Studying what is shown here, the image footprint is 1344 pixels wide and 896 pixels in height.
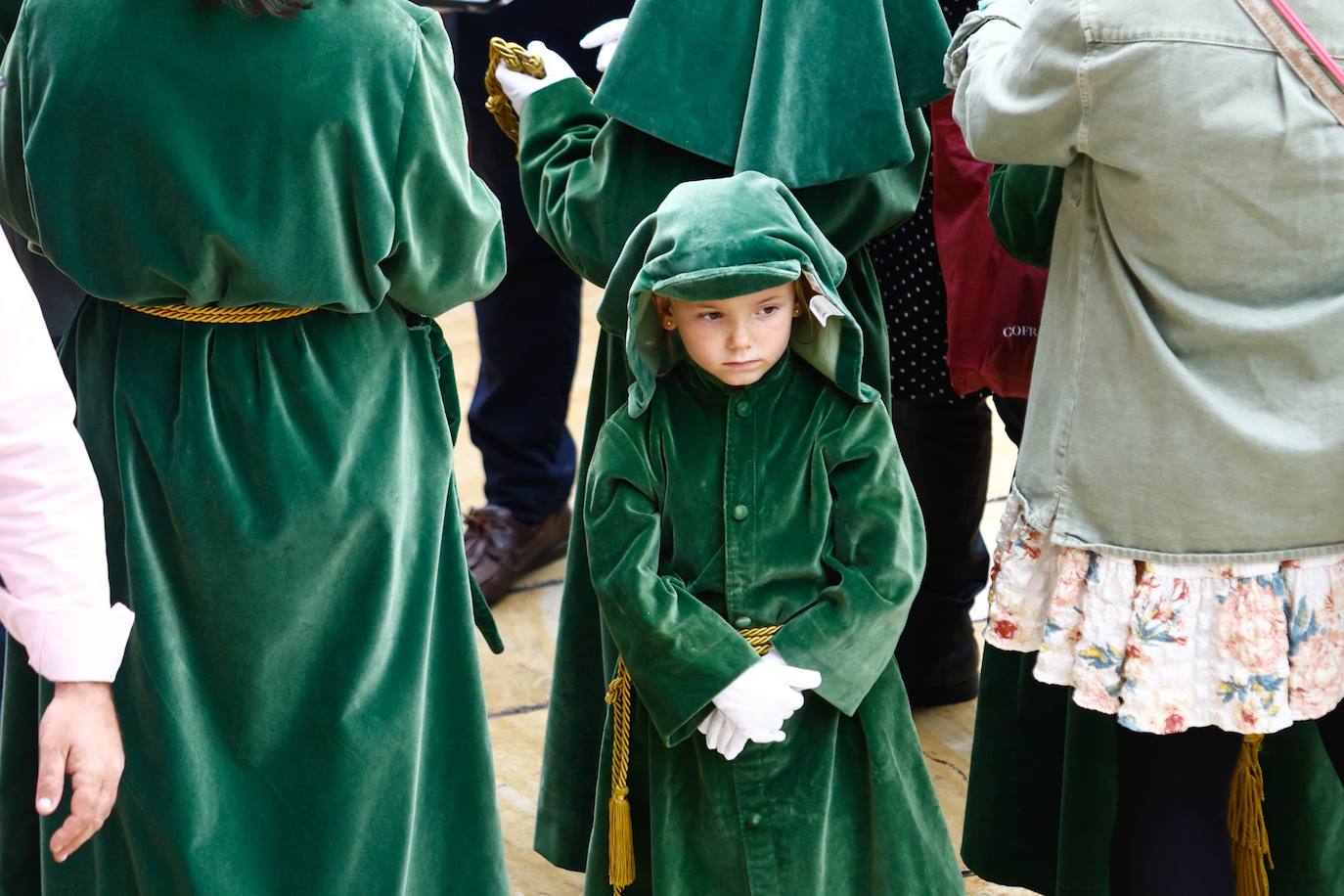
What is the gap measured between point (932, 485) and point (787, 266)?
1219 millimetres

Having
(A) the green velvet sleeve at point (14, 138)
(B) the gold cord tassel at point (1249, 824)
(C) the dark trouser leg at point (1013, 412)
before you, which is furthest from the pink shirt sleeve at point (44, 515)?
(C) the dark trouser leg at point (1013, 412)

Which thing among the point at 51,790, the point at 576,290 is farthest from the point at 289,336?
the point at 576,290

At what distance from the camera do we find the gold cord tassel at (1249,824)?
220 centimetres

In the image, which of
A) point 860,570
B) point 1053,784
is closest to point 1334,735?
point 1053,784

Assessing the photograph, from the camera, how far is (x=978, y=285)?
251cm

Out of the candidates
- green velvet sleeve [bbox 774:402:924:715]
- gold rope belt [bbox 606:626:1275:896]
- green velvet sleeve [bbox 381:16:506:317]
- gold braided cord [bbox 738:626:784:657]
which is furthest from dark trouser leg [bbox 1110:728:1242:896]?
green velvet sleeve [bbox 381:16:506:317]

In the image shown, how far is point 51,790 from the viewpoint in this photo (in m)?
1.58

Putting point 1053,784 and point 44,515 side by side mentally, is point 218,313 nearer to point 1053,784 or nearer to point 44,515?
point 44,515

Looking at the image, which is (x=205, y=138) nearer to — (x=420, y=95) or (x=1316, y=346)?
(x=420, y=95)

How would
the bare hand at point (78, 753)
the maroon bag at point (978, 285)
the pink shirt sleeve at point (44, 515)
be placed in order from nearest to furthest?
the pink shirt sleeve at point (44, 515) < the bare hand at point (78, 753) < the maroon bag at point (978, 285)

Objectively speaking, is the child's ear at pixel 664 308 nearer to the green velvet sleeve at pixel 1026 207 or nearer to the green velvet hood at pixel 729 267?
the green velvet hood at pixel 729 267

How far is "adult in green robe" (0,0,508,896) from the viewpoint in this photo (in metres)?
1.87

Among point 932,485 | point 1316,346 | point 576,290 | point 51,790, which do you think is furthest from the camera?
point 576,290

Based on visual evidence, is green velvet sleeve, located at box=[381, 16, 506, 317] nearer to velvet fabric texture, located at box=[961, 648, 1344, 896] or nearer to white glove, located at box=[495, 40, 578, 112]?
white glove, located at box=[495, 40, 578, 112]
